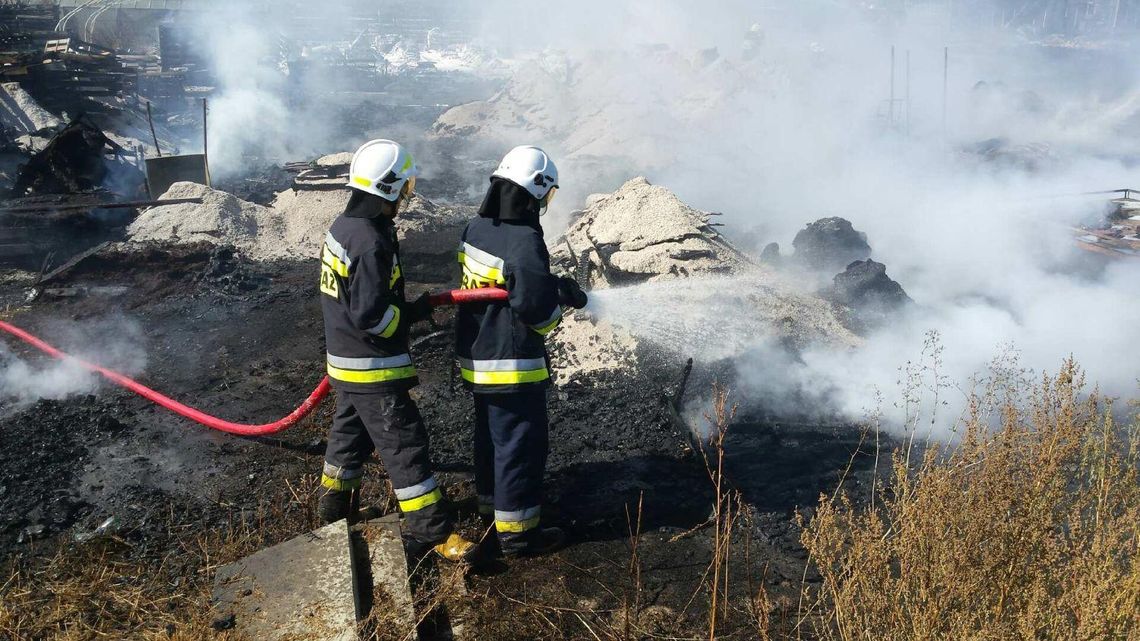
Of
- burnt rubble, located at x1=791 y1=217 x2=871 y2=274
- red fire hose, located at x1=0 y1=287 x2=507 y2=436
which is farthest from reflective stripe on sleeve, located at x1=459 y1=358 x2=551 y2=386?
burnt rubble, located at x1=791 y1=217 x2=871 y2=274

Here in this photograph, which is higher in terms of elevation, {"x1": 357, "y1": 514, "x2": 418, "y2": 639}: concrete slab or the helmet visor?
the helmet visor

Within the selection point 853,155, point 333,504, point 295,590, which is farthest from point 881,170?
point 295,590

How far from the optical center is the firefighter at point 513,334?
3820 mm

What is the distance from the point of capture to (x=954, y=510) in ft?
9.29

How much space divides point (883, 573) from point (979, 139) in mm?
20120

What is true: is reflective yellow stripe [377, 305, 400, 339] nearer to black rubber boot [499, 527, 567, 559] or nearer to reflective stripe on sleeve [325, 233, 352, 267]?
reflective stripe on sleeve [325, 233, 352, 267]

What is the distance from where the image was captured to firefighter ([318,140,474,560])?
12.0 ft

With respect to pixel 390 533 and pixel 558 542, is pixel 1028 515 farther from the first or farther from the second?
pixel 390 533

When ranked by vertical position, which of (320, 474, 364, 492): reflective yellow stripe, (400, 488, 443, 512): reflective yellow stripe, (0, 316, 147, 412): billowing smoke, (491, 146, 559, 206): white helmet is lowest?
(0, 316, 147, 412): billowing smoke

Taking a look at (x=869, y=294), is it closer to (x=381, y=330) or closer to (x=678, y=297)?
(x=678, y=297)

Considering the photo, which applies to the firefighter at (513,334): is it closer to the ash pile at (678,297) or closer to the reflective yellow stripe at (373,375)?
the reflective yellow stripe at (373,375)

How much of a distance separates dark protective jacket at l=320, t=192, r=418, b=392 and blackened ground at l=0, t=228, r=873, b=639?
2.94 ft

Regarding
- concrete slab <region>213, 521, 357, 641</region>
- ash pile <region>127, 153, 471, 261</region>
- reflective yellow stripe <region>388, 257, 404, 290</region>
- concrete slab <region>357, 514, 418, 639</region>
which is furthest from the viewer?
ash pile <region>127, 153, 471, 261</region>

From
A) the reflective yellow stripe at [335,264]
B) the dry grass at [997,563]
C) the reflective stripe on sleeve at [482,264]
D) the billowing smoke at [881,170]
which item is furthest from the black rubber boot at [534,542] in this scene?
the billowing smoke at [881,170]
